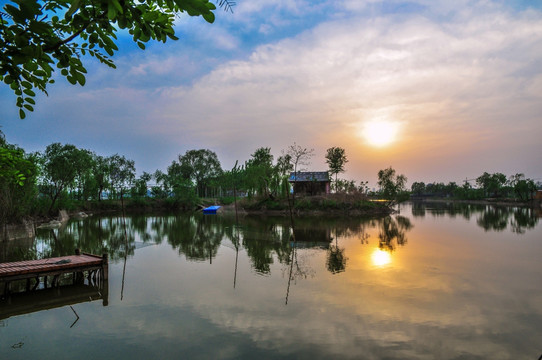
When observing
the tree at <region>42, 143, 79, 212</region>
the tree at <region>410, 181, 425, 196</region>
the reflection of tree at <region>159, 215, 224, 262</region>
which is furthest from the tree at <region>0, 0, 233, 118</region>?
the tree at <region>410, 181, 425, 196</region>

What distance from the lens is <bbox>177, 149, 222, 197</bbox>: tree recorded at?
77.0 meters

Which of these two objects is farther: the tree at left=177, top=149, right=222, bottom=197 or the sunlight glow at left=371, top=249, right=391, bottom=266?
the tree at left=177, top=149, right=222, bottom=197

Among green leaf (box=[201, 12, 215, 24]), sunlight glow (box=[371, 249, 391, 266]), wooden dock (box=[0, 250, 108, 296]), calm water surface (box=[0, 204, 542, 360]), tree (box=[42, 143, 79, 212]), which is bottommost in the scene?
calm water surface (box=[0, 204, 542, 360])

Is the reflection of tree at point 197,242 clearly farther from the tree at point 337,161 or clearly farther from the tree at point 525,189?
the tree at point 525,189

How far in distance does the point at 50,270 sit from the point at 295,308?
7.66 m

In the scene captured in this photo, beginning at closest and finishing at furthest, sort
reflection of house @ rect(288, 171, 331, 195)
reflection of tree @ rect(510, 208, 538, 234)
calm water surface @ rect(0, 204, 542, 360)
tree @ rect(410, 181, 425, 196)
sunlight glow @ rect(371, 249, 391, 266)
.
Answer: calm water surface @ rect(0, 204, 542, 360) → sunlight glow @ rect(371, 249, 391, 266) → reflection of tree @ rect(510, 208, 538, 234) → reflection of house @ rect(288, 171, 331, 195) → tree @ rect(410, 181, 425, 196)

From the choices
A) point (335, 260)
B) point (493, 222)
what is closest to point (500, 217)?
point (493, 222)

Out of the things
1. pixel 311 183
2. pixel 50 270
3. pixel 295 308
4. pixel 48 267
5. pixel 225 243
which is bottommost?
pixel 295 308

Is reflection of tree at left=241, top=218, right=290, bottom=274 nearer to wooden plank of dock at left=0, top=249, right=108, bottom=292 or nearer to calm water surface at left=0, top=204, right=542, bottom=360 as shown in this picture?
calm water surface at left=0, top=204, right=542, bottom=360

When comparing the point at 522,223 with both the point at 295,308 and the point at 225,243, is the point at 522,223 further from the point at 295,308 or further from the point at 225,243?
the point at 295,308

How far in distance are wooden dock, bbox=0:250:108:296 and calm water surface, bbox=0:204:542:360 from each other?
2.16ft

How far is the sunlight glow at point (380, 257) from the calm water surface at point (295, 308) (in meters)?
0.05

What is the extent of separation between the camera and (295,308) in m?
9.46

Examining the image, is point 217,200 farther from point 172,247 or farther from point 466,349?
point 466,349
